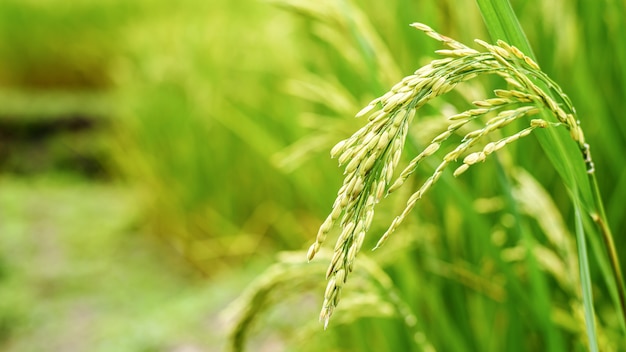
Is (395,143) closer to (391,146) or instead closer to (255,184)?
(391,146)

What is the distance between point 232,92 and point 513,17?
2.88m

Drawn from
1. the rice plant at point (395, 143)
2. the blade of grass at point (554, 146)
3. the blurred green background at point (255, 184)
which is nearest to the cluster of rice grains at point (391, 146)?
the rice plant at point (395, 143)

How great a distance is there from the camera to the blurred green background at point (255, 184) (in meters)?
1.17

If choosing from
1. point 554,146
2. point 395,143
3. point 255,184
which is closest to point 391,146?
point 395,143

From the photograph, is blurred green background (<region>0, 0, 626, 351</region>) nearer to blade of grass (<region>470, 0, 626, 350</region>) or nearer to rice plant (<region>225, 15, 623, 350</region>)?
blade of grass (<region>470, 0, 626, 350</region>)

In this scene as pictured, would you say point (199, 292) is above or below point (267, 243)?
below

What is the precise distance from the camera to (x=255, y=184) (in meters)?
3.56

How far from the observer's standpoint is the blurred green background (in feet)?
3.85

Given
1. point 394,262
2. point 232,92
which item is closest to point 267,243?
point 232,92

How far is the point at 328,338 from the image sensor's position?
1665 mm

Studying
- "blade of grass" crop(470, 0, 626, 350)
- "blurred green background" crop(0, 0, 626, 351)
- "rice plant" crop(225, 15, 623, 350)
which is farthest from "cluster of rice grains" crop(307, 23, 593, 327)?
"blurred green background" crop(0, 0, 626, 351)

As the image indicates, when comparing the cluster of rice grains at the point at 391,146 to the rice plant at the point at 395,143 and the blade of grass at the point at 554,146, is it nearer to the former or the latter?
the rice plant at the point at 395,143

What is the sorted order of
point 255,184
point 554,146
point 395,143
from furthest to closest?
point 255,184 → point 554,146 → point 395,143

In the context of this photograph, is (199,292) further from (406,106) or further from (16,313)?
(406,106)
